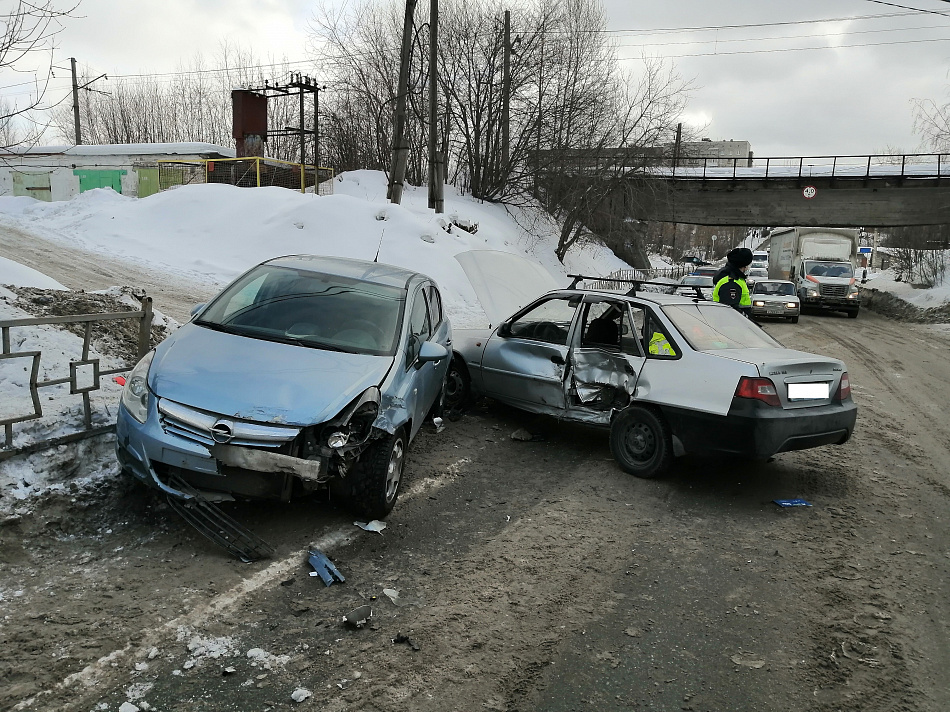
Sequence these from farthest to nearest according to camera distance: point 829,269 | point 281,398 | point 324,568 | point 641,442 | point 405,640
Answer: point 829,269 < point 641,442 < point 281,398 < point 324,568 < point 405,640

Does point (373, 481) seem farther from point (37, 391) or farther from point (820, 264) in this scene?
point (820, 264)

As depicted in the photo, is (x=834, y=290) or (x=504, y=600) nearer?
(x=504, y=600)

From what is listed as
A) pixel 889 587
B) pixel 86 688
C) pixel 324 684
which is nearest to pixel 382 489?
pixel 324 684

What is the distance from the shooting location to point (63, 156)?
31.1 m

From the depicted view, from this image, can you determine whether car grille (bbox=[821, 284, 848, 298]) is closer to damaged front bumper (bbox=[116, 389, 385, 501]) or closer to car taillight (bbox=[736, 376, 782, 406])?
car taillight (bbox=[736, 376, 782, 406])

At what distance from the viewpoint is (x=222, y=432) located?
4.25 m

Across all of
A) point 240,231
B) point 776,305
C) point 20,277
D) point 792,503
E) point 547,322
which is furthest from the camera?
point 776,305

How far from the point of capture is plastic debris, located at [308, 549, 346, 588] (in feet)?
13.2

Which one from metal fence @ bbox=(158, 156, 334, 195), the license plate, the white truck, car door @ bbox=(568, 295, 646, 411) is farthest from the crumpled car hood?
the white truck

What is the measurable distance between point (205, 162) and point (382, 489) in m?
24.0

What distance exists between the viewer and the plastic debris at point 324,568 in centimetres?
402

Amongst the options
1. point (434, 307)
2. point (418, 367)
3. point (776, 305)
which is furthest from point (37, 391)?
point (776, 305)

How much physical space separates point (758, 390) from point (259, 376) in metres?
3.56

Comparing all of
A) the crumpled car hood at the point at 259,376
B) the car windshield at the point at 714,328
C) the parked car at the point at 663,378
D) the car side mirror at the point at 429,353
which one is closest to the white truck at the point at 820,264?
the car windshield at the point at 714,328
